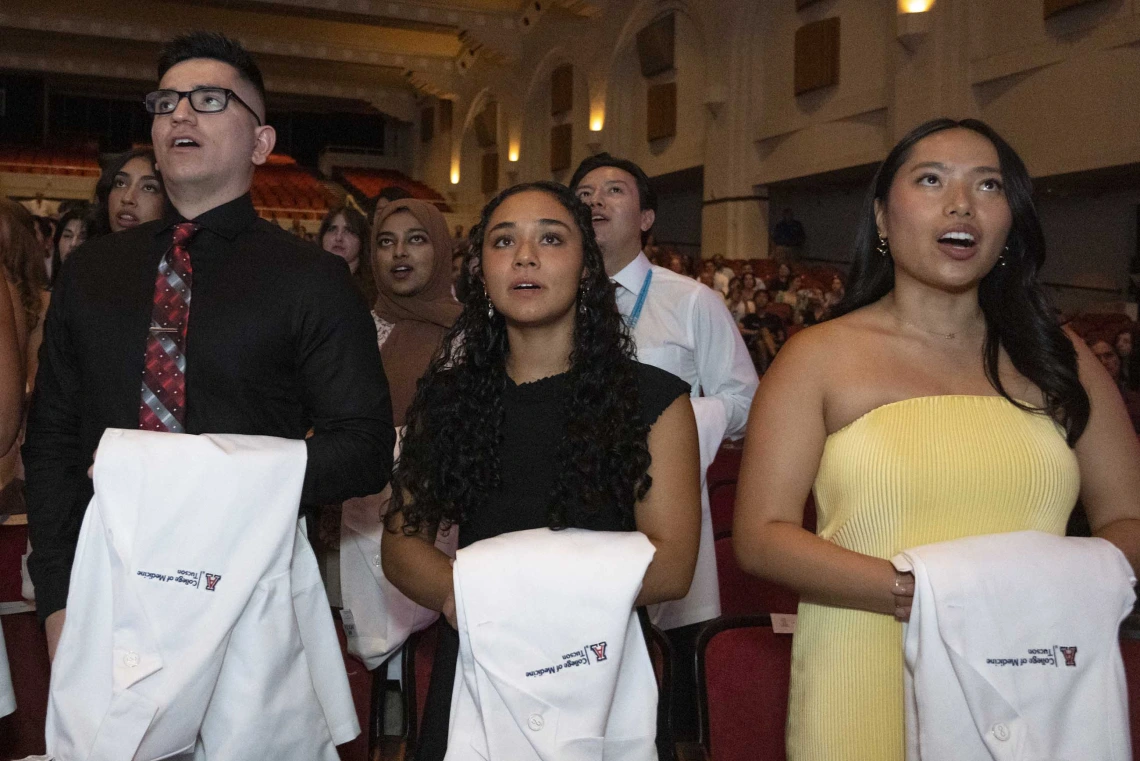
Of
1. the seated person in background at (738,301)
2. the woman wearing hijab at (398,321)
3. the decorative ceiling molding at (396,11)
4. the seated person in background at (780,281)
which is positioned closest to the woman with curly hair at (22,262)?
the woman wearing hijab at (398,321)

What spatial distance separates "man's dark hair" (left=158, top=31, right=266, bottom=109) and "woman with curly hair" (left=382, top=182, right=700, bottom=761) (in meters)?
0.49

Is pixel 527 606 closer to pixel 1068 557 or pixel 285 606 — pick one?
pixel 285 606

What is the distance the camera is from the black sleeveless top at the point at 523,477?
1713 millimetres

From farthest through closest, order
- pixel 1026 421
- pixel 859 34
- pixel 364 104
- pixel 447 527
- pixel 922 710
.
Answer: pixel 364 104 → pixel 859 34 → pixel 447 527 → pixel 1026 421 → pixel 922 710

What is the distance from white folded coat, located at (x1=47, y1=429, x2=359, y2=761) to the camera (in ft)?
4.76

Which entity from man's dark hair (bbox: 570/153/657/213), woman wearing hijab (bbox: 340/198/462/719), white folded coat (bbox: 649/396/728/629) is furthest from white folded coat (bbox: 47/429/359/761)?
man's dark hair (bbox: 570/153/657/213)

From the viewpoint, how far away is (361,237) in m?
3.89

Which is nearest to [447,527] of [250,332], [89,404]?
[250,332]

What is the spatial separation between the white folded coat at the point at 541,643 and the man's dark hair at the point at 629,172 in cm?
193

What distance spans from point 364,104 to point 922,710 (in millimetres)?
25516

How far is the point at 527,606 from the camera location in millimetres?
1488

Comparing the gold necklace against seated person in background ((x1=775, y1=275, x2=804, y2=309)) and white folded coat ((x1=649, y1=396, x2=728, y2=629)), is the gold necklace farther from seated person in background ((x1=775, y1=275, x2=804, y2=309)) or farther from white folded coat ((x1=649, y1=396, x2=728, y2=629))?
seated person in background ((x1=775, y1=275, x2=804, y2=309))

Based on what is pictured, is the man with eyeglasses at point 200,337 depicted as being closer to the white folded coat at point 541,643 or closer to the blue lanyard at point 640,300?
the white folded coat at point 541,643

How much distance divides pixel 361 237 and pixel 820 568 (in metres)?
2.71
